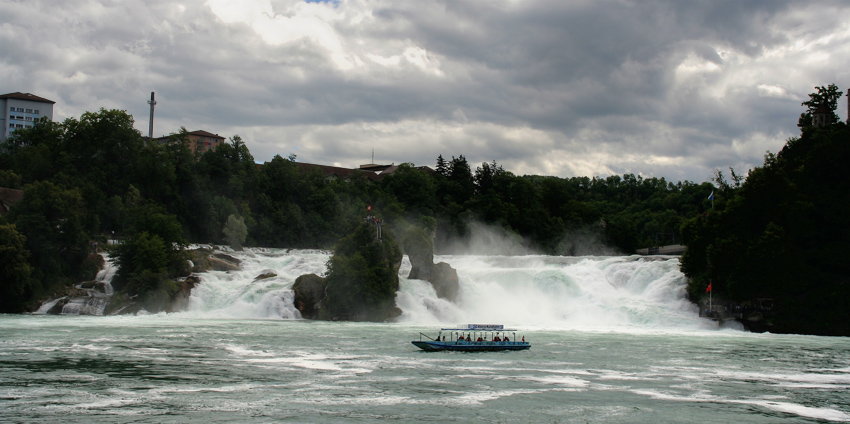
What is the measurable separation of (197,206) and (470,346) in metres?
52.1

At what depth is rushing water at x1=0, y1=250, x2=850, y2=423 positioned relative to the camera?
19.0m

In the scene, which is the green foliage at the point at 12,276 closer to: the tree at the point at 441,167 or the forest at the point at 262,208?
the forest at the point at 262,208

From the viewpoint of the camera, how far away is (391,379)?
23656 mm

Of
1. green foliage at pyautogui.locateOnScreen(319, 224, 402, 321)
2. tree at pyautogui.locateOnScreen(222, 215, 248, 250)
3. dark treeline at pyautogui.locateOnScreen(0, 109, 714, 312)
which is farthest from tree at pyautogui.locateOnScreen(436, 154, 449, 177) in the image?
green foliage at pyautogui.locateOnScreen(319, 224, 402, 321)

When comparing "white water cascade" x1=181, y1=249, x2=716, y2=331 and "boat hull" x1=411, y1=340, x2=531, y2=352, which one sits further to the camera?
"white water cascade" x1=181, y1=249, x2=716, y2=331

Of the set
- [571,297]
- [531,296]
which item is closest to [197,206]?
[531,296]

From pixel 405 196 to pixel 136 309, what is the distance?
49.0 m

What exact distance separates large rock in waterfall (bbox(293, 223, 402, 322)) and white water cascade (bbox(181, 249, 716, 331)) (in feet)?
3.95

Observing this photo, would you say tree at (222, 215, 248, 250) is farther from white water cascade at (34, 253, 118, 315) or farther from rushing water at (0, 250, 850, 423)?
rushing water at (0, 250, 850, 423)

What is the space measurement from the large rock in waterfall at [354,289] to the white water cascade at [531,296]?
1203mm

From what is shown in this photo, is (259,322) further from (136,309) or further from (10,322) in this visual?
(10,322)

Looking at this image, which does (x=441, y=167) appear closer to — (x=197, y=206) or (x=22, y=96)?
(x=197, y=206)

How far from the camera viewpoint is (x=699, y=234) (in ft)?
166

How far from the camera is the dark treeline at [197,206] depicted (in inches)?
2062
